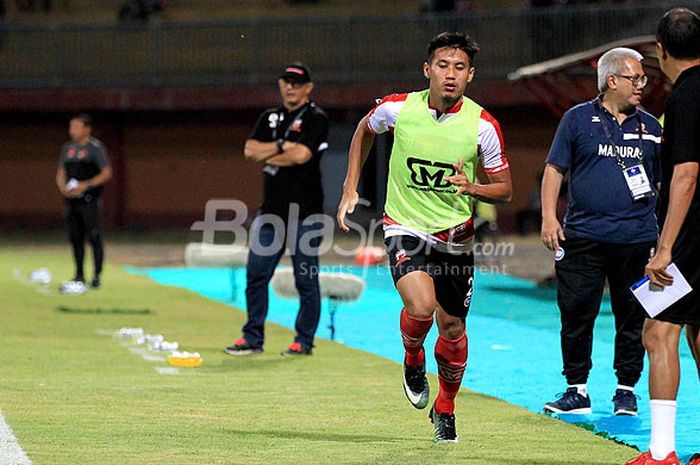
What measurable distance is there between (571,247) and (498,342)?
3.83m

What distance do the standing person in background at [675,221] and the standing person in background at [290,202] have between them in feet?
15.9

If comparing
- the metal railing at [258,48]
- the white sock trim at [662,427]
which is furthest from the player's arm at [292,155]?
the metal railing at [258,48]

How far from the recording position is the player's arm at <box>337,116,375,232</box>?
24.1 ft

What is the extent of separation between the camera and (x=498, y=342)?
1229 cm

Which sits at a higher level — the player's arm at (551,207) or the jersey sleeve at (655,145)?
the jersey sleeve at (655,145)

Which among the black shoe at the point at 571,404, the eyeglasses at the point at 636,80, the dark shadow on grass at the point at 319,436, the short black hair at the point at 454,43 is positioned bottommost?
the black shoe at the point at 571,404

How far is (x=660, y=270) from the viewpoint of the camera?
242 inches

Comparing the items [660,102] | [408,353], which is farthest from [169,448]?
[660,102]

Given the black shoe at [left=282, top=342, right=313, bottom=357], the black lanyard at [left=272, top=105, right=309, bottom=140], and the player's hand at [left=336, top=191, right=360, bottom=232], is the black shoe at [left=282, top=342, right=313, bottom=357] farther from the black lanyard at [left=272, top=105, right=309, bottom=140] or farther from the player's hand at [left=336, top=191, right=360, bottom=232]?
the player's hand at [left=336, top=191, right=360, bottom=232]

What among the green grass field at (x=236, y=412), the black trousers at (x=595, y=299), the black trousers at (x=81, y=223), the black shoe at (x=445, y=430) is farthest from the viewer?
the black trousers at (x=81, y=223)

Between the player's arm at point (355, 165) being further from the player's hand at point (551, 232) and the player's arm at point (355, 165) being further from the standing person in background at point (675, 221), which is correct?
the standing person in background at point (675, 221)

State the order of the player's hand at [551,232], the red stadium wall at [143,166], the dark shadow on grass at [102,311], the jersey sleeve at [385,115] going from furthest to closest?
1. the red stadium wall at [143,166]
2. the dark shadow on grass at [102,311]
3. the player's hand at [551,232]
4. the jersey sleeve at [385,115]

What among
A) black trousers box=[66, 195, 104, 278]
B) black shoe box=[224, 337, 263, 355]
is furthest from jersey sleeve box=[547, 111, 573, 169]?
black trousers box=[66, 195, 104, 278]

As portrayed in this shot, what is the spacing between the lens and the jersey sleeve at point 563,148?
823cm
